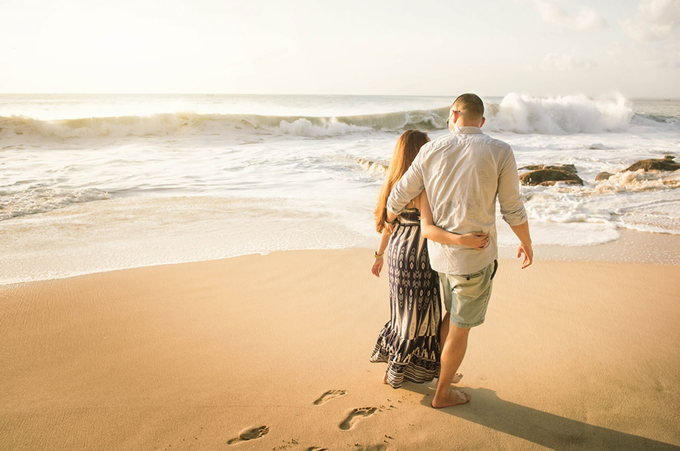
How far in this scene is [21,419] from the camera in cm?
226

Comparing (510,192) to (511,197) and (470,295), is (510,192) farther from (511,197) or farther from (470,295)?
(470,295)

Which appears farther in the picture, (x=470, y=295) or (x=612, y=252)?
(x=612, y=252)

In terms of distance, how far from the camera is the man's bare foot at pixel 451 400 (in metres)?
2.39

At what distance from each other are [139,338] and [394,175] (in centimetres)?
219

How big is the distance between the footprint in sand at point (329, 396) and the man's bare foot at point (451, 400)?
21.0 inches

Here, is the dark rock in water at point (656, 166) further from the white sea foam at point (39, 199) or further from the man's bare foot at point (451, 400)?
the white sea foam at point (39, 199)

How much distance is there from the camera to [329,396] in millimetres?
2516

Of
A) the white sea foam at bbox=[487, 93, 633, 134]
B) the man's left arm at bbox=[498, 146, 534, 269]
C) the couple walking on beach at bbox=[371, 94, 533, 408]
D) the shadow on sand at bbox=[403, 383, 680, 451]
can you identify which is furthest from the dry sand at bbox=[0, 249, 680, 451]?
the white sea foam at bbox=[487, 93, 633, 134]

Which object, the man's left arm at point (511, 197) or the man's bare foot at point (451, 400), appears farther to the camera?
the man's bare foot at point (451, 400)

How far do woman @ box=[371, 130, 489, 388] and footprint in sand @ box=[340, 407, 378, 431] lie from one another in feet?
0.73

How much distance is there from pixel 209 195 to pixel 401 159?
22.0 feet

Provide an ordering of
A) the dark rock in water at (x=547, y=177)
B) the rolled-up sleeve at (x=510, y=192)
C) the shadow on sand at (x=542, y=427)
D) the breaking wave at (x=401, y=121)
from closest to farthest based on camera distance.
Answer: the rolled-up sleeve at (x=510, y=192)
the shadow on sand at (x=542, y=427)
the dark rock in water at (x=547, y=177)
the breaking wave at (x=401, y=121)

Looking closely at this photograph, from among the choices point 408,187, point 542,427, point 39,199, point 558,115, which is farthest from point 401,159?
point 558,115

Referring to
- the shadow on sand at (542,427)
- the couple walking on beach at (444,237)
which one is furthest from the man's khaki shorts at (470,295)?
the shadow on sand at (542,427)
